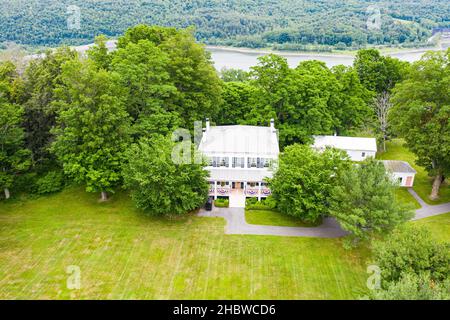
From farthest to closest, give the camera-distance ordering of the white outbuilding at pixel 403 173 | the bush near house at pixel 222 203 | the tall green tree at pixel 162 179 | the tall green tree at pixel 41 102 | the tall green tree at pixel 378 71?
1. the tall green tree at pixel 378 71
2. the tall green tree at pixel 41 102
3. the white outbuilding at pixel 403 173
4. the bush near house at pixel 222 203
5. the tall green tree at pixel 162 179

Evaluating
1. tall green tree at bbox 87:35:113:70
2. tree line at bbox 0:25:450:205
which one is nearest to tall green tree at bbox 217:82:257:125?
tree line at bbox 0:25:450:205

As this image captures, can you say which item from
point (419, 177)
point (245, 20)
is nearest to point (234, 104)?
point (419, 177)

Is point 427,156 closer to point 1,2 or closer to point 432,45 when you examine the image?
point 432,45

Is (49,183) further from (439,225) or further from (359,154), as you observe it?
(439,225)

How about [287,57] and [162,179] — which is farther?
[287,57]

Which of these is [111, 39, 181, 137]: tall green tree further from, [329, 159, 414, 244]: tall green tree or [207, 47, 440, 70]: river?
[207, 47, 440, 70]: river

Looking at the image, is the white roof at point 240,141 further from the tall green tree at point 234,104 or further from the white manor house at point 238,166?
the tall green tree at point 234,104

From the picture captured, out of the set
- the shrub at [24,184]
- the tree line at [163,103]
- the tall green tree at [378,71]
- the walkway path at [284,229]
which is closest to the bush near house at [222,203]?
the walkway path at [284,229]

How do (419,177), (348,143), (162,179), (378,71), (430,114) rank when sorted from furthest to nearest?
(378,71) < (348,143) < (419,177) < (430,114) < (162,179)
